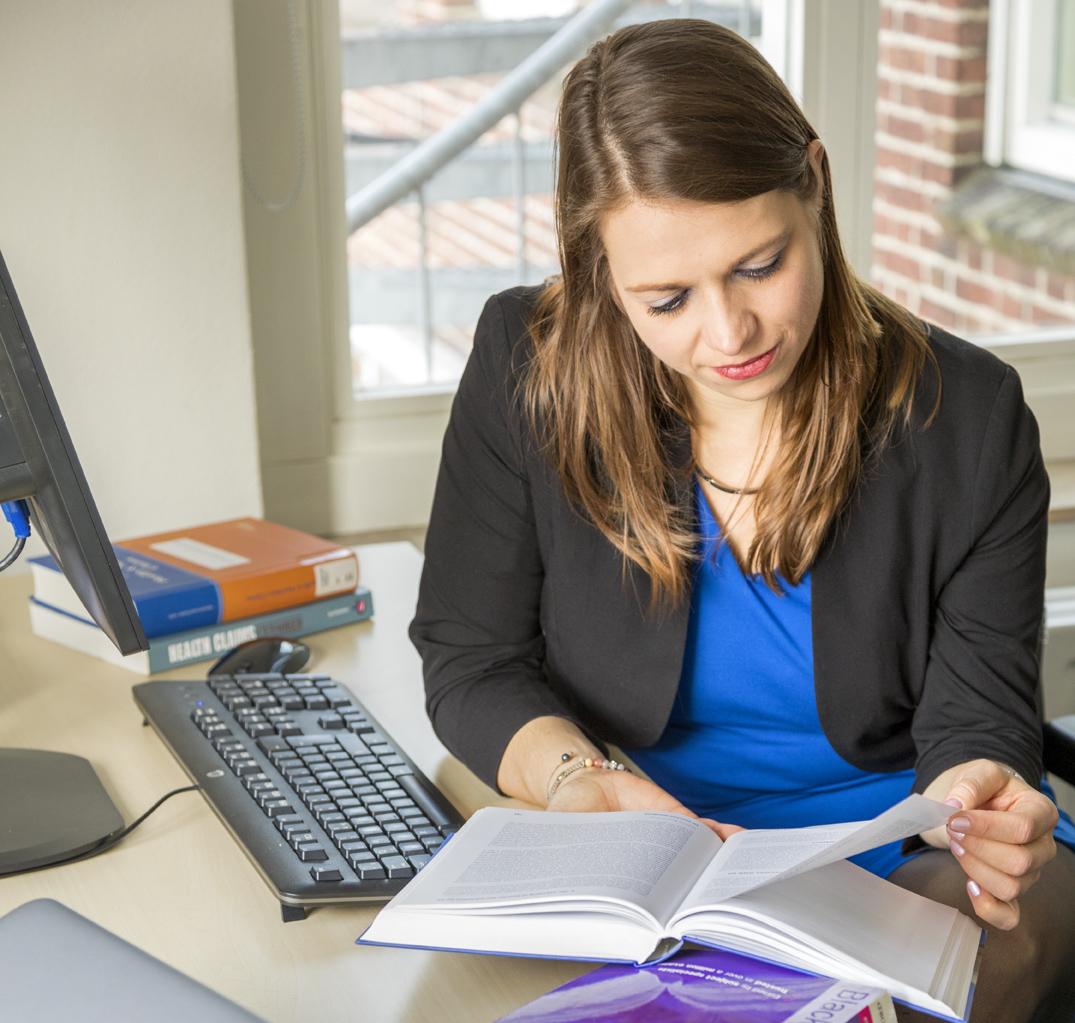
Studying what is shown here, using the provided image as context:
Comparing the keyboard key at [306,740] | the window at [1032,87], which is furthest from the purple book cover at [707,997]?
the window at [1032,87]

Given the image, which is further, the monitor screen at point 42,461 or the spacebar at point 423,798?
the spacebar at point 423,798

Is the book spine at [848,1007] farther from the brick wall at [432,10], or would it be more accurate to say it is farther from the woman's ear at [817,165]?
the brick wall at [432,10]

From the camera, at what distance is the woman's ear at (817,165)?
1.07m

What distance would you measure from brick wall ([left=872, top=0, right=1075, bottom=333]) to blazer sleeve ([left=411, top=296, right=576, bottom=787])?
1.12m

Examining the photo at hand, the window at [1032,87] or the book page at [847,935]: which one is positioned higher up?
the window at [1032,87]

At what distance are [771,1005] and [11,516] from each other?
24.9 inches

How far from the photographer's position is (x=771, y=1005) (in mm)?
698

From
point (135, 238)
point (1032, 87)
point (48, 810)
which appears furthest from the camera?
point (1032, 87)

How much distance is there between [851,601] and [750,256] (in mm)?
371

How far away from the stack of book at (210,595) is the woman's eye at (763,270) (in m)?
0.62

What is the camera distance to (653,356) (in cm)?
127

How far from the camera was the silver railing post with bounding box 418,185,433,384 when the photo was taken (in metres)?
1.98

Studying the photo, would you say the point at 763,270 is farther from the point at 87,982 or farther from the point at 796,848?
the point at 87,982

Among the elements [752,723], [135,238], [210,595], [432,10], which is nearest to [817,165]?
[752,723]
